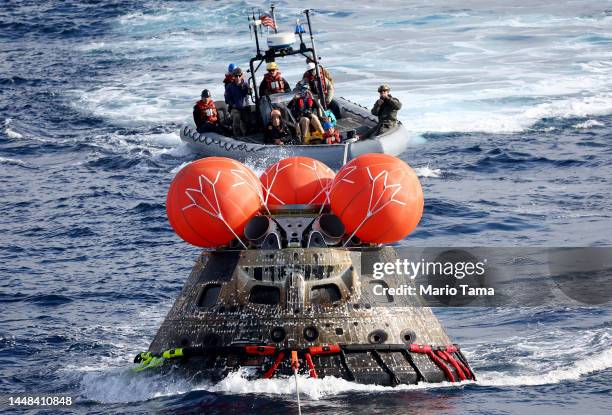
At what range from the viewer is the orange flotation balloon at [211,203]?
17.0m

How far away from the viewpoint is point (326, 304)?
16312 mm

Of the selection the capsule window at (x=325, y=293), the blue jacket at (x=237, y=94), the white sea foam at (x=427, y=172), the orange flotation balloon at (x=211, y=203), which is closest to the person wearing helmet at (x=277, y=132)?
the blue jacket at (x=237, y=94)

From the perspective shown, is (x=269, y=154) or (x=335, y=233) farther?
(x=269, y=154)

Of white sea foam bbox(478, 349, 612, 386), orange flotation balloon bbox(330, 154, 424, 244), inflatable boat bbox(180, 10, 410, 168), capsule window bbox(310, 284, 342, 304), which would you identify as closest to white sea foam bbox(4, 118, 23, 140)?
inflatable boat bbox(180, 10, 410, 168)

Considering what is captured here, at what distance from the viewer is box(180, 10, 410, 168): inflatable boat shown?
2948 centimetres

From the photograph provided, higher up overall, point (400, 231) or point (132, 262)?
point (400, 231)

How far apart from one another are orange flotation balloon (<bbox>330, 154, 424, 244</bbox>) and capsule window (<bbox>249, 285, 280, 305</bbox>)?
1487 millimetres

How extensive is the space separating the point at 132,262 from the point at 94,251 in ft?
4.33

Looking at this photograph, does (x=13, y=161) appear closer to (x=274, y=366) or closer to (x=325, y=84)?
(x=325, y=84)

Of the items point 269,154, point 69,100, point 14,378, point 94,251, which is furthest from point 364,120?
point 14,378

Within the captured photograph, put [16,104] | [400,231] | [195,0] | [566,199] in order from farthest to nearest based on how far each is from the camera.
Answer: [195,0], [16,104], [566,199], [400,231]

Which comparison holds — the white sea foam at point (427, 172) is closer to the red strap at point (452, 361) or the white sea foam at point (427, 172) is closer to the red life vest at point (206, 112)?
the red life vest at point (206, 112)

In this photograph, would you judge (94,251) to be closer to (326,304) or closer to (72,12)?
(326,304)

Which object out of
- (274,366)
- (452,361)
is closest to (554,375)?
(452,361)
